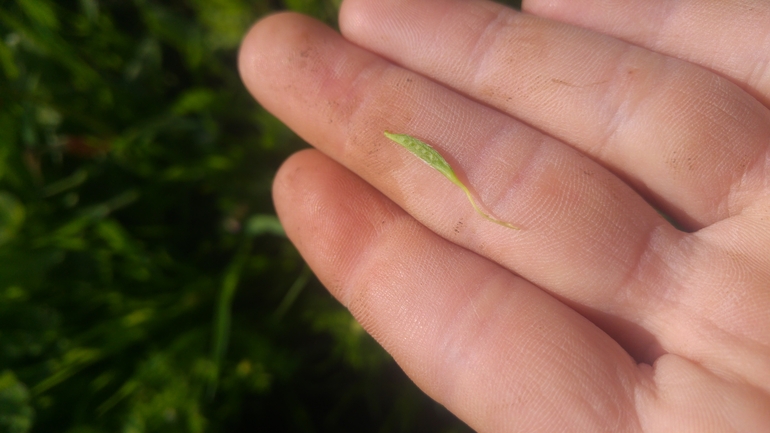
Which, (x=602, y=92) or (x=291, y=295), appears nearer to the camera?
(x=602, y=92)

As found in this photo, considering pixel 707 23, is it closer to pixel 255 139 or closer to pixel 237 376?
pixel 255 139

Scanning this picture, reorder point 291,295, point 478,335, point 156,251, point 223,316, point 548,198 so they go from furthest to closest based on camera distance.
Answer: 1. point 291,295
2. point 156,251
3. point 223,316
4. point 548,198
5. point 478,335

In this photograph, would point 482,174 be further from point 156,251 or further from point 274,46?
point 156,251

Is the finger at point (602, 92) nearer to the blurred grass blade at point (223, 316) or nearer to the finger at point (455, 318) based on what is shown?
the finger at point (455, 318)

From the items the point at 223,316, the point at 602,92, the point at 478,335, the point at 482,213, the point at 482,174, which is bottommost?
the point at 223,316

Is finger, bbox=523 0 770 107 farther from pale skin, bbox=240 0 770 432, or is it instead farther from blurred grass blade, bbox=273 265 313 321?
blurred grass blade, bbox=273 265 313 321

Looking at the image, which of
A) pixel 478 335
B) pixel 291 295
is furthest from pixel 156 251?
pixel 478 335

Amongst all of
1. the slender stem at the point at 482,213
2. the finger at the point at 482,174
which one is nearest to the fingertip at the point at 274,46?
the finger at the point at 482,174
